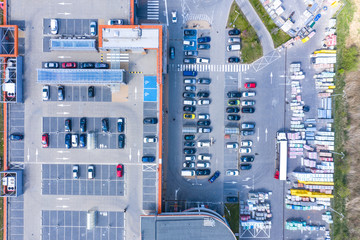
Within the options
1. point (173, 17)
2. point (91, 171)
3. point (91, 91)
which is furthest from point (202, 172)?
point (173, 17)

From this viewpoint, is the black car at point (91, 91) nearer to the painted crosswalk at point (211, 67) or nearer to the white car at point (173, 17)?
the painted crosswalk at point (211, 67)

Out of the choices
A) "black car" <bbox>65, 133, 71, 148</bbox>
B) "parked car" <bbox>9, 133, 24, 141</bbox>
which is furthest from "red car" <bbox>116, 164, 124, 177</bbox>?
"parked car" <bbox>9, 133, 24, 141</bbox>

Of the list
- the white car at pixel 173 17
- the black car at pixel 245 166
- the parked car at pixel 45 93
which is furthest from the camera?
the black car at pixel 245 166

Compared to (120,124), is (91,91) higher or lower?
higher

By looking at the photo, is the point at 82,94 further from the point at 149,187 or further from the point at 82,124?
the point at 149,187

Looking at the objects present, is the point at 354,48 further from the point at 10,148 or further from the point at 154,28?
the point at 10,148

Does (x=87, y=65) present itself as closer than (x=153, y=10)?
Yes

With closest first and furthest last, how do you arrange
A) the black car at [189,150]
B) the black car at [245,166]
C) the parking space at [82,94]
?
the parking space at [82,94] → the black car at [189,150] → the black car at [245,166]

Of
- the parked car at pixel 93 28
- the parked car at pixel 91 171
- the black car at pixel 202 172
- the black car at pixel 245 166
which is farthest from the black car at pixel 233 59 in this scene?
the parked car at pixel 91 171
